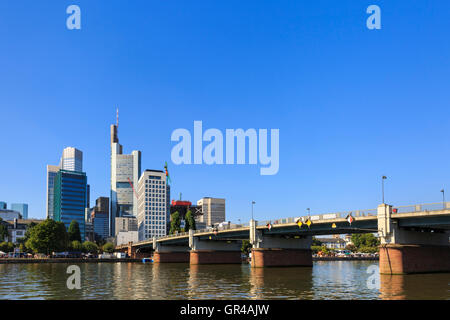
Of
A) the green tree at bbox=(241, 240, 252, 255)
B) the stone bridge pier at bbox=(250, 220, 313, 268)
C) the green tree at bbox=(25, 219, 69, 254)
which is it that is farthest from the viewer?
the green tree at bbox=(241, 240, 252, 255)

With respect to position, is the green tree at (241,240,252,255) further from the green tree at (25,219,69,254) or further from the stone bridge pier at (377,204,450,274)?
the stone bridge pier at (377,204,450,274)

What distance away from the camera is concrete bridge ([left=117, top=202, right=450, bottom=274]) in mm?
66250

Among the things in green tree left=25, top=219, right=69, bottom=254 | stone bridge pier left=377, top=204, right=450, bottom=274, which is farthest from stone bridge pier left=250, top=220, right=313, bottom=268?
green tree left=25, top=219, right=69, bottom=254

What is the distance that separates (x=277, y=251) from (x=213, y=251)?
124 ft

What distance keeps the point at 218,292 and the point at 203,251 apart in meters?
85.2

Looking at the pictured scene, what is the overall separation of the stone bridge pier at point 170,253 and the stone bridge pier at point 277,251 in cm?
7385

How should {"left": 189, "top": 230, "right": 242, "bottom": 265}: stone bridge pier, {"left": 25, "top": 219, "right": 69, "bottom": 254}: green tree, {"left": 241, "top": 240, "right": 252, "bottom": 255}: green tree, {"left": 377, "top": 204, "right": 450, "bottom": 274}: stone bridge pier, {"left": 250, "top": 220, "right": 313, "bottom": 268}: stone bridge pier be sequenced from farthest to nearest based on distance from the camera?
{"left": 241, "top": 240, "right": 252, "bottom": 255}: green tree → {"left": 25, "top": 219, "right": 69, "bottom": 254}: green tree → {"left": 189, "top": 230, "right": 242, "bottom": 265}: stone bridge pier → {"left": 250, "top": 220, "right": 313, "bottom": 268}: stone bridge pier → {"left": 377, "top": 204, "right": 450, "bottom": 274}: stone bridge pier

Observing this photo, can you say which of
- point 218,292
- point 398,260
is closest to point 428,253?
point 398,260

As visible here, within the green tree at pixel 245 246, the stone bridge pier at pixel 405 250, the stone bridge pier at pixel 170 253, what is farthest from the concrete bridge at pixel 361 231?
the green tree at pixel 245 246

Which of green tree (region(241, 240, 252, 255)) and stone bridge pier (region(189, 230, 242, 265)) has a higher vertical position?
stone bridge pier (region(189, 230, 242, 265))

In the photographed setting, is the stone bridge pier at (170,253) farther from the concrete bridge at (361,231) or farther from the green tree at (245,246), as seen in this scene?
the concrete bridge at (361,231)
